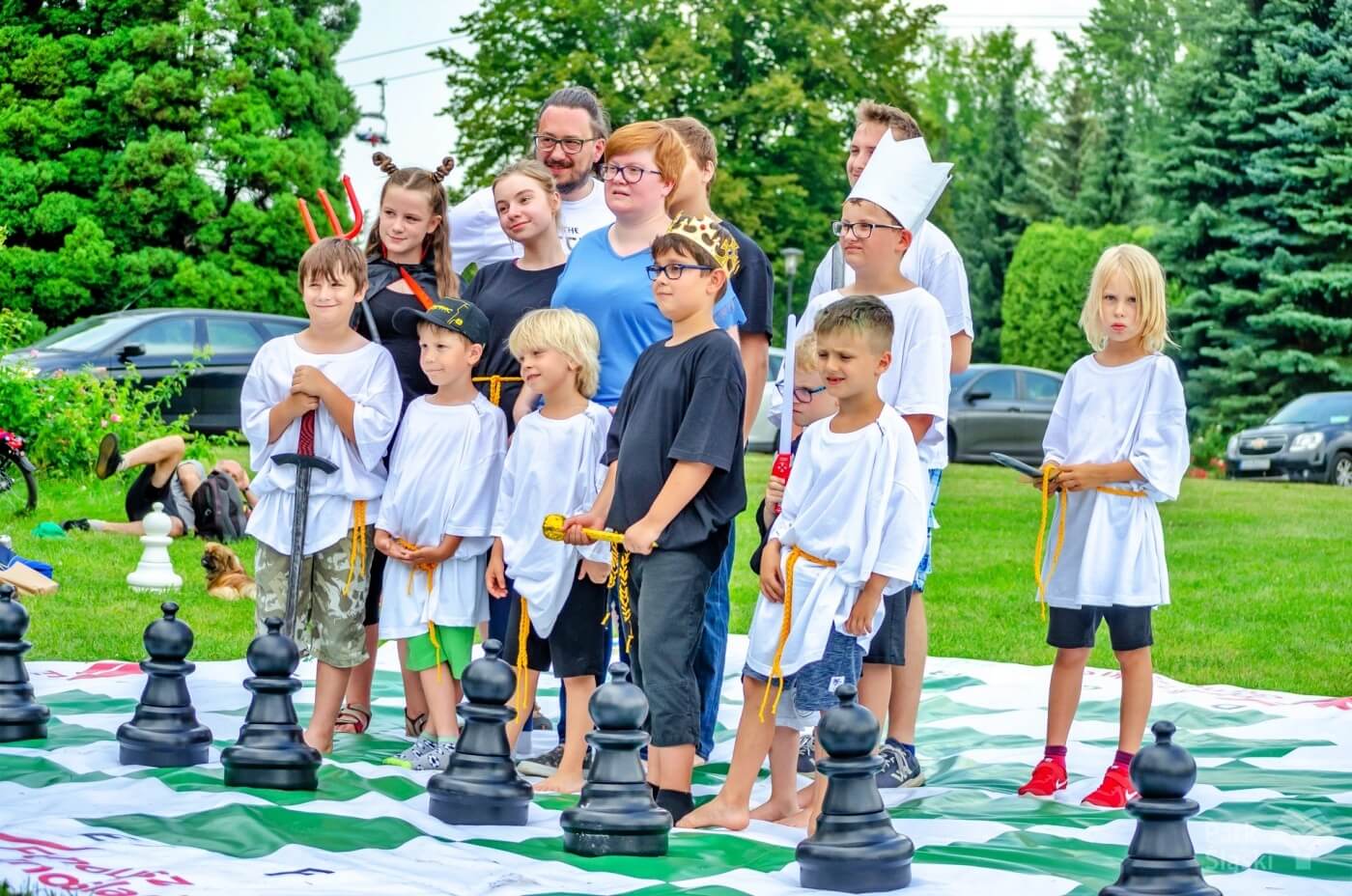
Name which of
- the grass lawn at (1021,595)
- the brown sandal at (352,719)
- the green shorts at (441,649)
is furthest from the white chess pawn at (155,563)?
the green shorts at (441,649)

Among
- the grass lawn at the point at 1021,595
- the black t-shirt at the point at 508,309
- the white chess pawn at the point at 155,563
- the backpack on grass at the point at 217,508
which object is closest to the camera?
the black t-shirt at the point at 508,309

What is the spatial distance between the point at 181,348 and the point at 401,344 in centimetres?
1300

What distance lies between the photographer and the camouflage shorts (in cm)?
570

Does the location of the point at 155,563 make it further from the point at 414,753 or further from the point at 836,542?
the point at 836,542

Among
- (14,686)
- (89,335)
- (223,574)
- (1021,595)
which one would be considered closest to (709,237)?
(14,686)

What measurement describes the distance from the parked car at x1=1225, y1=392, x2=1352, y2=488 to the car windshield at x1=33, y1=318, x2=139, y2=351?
14194 millimetres

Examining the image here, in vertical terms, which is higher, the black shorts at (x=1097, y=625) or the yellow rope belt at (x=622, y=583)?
the yellow rope belt at (x=622, y=583)

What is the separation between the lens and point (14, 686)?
17.8 ft

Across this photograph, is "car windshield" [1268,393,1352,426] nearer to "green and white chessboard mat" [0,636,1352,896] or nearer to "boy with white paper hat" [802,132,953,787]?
"green and white chessboard mat" [0,636,1352,896]

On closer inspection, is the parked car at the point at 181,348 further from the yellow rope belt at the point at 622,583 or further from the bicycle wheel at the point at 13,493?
the yellow rope belt at the point at 622,583

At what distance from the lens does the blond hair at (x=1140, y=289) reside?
5.42 meters

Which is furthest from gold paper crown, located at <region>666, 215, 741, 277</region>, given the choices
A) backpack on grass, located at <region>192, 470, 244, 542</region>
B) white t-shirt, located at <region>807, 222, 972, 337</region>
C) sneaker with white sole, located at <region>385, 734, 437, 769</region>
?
backpack on grass, located at <region>192, 470, 244, 542</region>

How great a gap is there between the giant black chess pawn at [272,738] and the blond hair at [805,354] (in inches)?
66.1

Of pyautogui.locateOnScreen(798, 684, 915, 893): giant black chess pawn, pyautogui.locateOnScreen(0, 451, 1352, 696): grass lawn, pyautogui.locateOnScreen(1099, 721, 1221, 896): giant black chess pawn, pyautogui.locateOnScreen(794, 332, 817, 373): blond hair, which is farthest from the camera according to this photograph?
pyautogui.locateOnScreen(0, 451, 1352, 696): grass lawn
